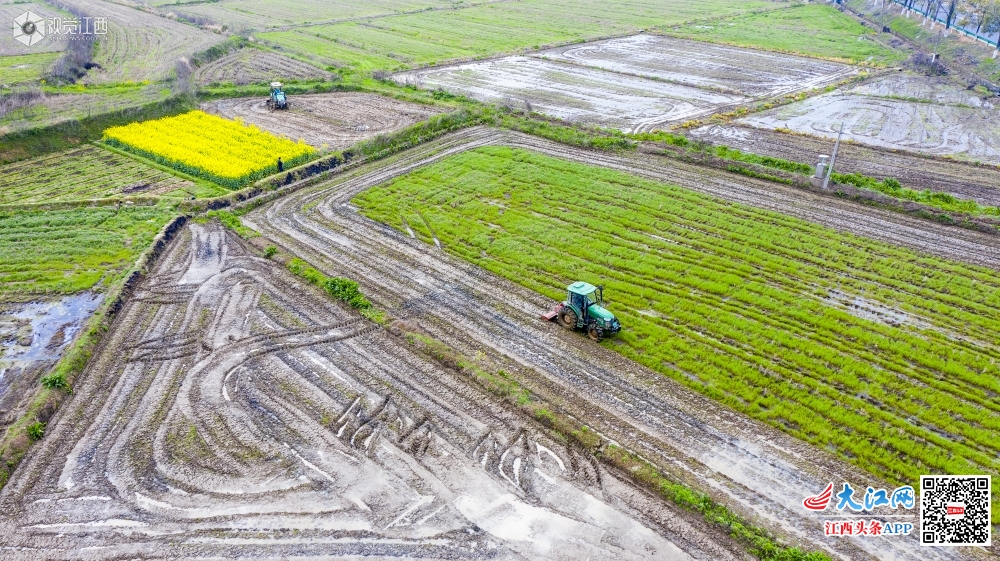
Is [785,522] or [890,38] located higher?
[890,38]

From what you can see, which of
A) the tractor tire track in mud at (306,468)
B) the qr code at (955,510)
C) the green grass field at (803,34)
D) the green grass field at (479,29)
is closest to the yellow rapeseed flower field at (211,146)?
the tractor tire track in mud at (306,468)

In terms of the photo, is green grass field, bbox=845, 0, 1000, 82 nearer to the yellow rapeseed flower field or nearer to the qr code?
the qr code

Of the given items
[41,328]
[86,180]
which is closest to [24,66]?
[86,180]

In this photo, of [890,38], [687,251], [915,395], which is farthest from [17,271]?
[890,38]

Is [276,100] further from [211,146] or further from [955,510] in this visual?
[955,510]

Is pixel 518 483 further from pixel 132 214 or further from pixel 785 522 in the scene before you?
pixel 132 214
